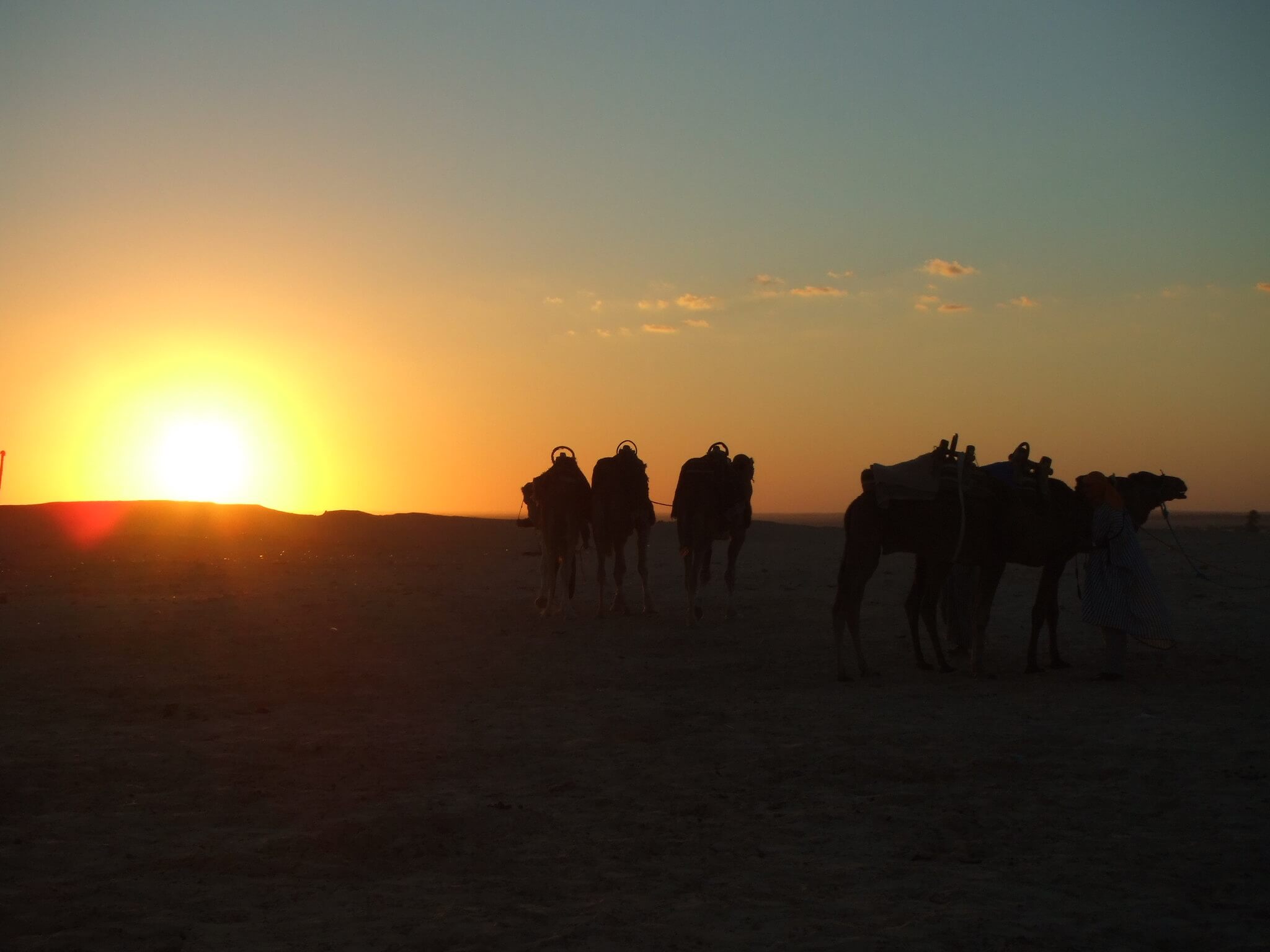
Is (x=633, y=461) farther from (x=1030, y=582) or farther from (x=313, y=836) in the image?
(x=313, y=836)

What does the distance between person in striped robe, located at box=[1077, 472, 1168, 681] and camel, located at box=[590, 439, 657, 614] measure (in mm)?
A: 6876

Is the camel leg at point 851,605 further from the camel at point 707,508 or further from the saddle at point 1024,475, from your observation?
the camel at point 707,508

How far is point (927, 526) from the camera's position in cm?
1127

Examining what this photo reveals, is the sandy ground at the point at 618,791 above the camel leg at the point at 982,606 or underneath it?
underneath

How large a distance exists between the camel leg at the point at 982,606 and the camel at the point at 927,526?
145 mm

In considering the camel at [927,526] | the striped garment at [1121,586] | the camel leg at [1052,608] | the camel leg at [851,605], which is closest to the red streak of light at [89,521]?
the camel leg at [851,605]

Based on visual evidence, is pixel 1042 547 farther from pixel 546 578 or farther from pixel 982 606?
pixel 546 578

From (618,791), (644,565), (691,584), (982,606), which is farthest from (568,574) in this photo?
(618,791)

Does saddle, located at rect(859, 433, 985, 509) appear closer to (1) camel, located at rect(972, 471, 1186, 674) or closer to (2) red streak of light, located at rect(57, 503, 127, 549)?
(1) camel, located at rect(972, 471, 1186, 674)

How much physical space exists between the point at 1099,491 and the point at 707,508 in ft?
18.2

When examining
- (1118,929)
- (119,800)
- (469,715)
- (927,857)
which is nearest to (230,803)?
(119,800)

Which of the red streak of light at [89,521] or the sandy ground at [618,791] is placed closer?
the sandy ground at [618,791]

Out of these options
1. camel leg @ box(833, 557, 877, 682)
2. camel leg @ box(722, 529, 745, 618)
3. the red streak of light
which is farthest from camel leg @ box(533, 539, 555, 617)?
the red streak of light

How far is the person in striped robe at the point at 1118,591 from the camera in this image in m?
10.7
